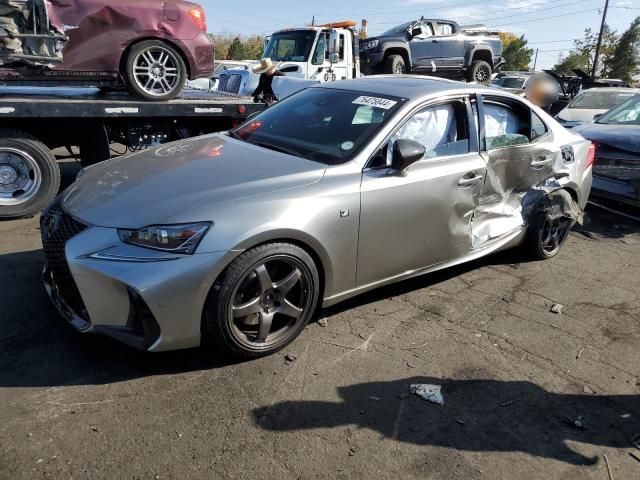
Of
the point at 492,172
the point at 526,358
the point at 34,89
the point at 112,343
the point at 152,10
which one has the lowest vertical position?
the point at 526,358

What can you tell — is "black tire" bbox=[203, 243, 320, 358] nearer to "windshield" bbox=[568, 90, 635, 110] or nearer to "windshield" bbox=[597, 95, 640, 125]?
"windshield" bbox=[597, 95, 640, 125]

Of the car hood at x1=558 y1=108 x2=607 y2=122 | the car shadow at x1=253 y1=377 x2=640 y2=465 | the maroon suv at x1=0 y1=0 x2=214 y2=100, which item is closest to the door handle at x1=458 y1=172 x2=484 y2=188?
the car shadow at x1=253 y1=377 x2=640 y2=465

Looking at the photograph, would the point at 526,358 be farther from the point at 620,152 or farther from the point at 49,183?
the point at 49,183

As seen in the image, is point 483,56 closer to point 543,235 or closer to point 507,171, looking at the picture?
point 543,235

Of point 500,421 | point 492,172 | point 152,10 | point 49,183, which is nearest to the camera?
point 500,421

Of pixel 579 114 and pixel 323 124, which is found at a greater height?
pixel 323 124

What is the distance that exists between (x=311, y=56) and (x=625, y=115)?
7200 mm

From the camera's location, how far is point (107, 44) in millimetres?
6172

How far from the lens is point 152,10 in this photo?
6309 mm

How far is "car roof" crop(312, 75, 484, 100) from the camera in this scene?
4.00 meters

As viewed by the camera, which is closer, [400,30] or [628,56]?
[400,30]

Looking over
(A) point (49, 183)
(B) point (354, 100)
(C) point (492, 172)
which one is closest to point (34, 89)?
(A) point (49, 183)

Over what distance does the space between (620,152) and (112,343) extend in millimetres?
6166

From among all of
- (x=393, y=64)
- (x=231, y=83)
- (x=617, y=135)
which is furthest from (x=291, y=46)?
(x=617, y=135)
